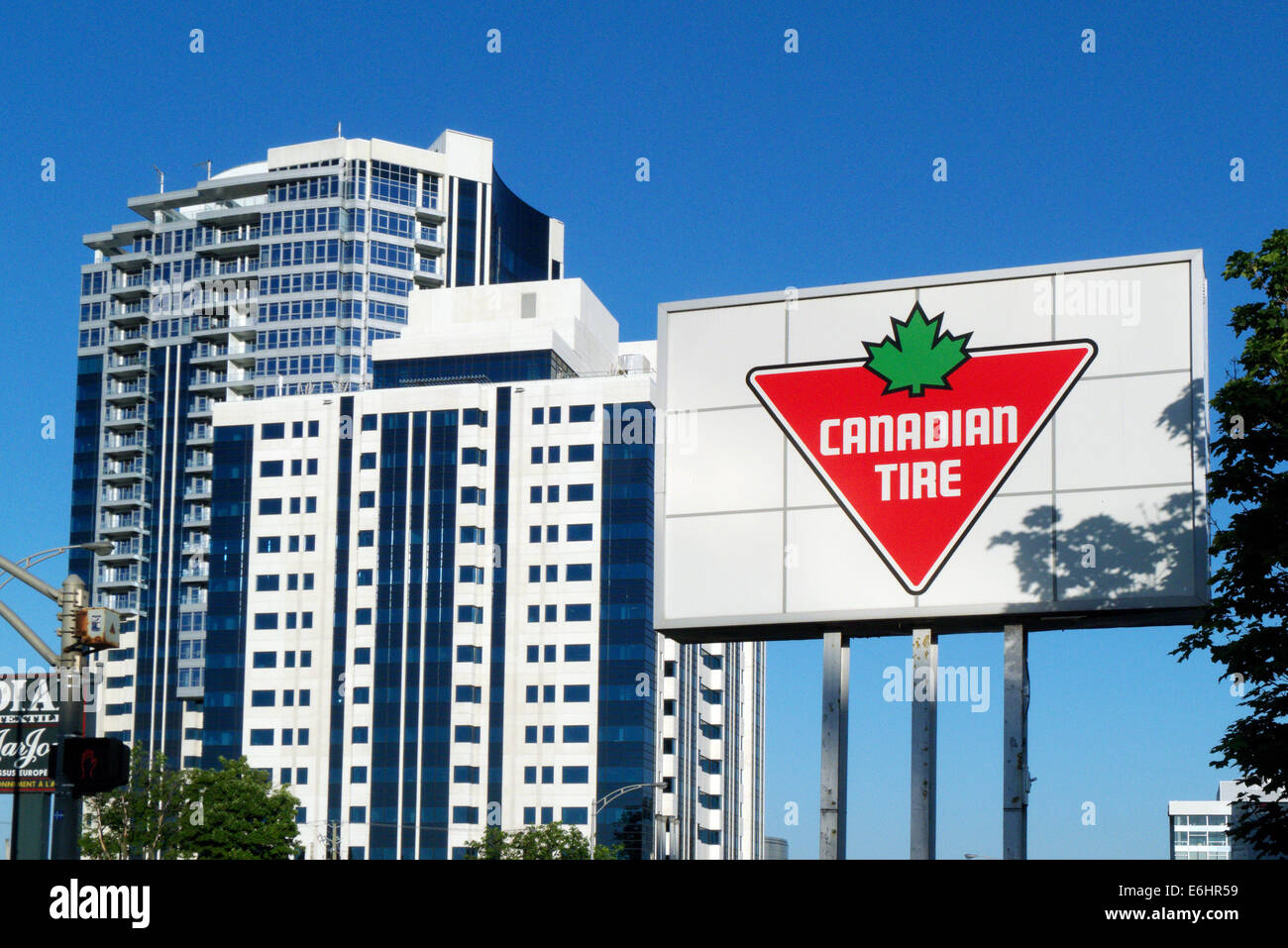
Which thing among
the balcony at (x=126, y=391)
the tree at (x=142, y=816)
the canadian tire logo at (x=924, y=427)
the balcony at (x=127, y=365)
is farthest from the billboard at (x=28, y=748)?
the balcony at (x=127, y=365)

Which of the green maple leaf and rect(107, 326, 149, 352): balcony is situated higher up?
rect(107, 326, 149, 352): balcony

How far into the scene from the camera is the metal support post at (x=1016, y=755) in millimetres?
24312

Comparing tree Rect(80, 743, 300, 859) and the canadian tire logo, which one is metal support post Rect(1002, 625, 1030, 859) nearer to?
the canadian tire logo

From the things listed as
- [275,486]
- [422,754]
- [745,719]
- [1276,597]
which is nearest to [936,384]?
[1276,597]

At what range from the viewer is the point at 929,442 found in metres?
26.3

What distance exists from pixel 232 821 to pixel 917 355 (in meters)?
82.5

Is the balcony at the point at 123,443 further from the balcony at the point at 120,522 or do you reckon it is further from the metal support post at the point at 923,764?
the metal support post at the point at 923,764

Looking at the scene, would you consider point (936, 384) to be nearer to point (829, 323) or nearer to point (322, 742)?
point (829, 323)

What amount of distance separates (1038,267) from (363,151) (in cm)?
15607

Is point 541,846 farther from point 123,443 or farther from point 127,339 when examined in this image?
point 127,339

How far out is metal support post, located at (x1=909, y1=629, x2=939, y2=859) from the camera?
2519 cm

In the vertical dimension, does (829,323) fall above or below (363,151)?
below

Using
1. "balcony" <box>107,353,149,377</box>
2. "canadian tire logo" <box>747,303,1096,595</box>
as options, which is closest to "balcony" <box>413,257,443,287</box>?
"balcony" <box>107,353,149,377</box>

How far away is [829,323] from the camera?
2755 cm
